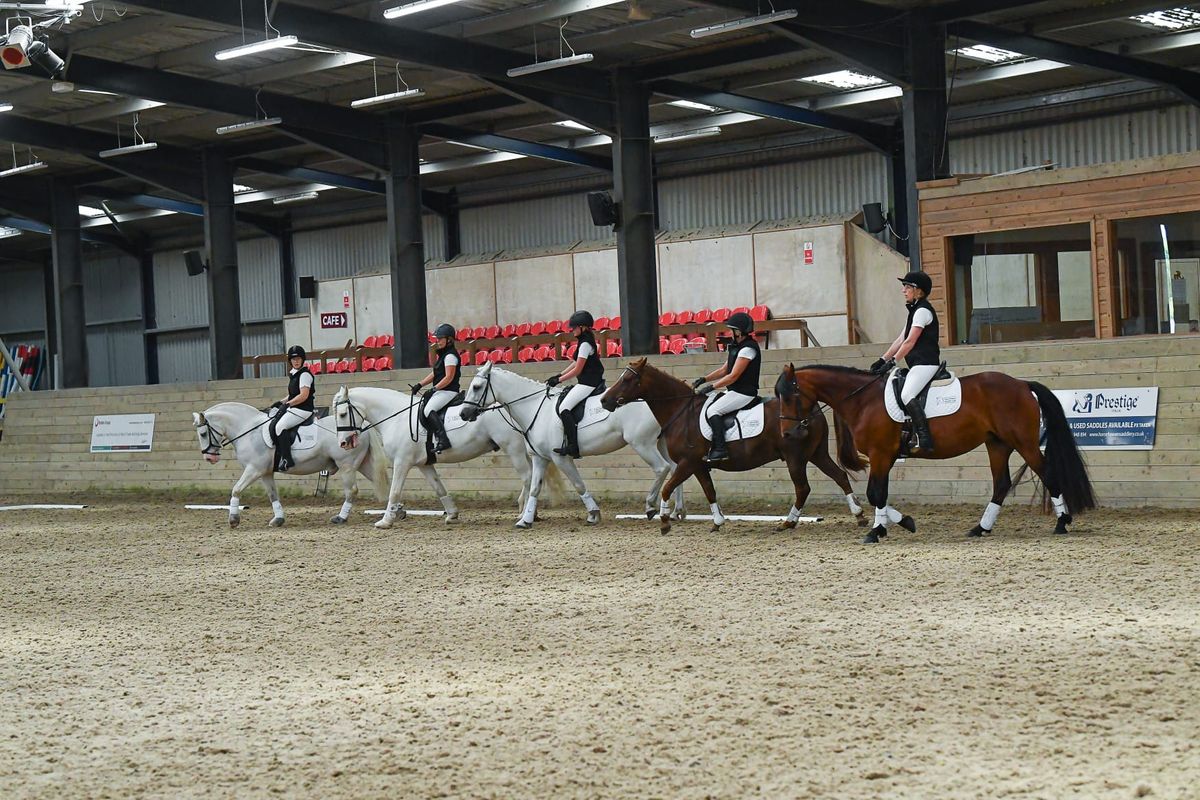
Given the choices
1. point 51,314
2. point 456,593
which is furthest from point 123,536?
point 51,314

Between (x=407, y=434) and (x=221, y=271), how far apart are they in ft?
34.7

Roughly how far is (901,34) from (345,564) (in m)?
9.41

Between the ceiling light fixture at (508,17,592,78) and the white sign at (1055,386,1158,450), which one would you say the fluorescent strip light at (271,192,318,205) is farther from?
the white sign at (1055,386,1158,450)

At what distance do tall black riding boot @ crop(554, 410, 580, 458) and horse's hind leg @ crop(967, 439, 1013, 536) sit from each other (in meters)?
3.90

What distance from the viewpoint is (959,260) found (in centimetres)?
1450

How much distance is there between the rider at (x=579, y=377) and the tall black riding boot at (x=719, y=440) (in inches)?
66.0

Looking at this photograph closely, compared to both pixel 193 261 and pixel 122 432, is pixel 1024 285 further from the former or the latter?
pixel 193 261

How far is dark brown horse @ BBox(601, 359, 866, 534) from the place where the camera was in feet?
37.7

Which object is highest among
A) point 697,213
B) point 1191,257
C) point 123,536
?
point 697,213

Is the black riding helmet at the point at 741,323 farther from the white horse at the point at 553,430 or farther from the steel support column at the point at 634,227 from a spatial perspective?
the steel support column at the point at 634,227

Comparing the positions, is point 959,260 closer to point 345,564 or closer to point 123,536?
point 345,564

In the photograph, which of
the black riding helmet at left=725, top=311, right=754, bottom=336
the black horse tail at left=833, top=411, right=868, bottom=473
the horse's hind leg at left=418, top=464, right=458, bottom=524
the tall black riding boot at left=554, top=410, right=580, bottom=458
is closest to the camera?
the black horse tail at left=833, top=411, right=868, bottom=473

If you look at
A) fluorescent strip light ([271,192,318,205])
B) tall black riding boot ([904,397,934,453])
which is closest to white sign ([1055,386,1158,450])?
tall black riding boot ([904,397,934,453])

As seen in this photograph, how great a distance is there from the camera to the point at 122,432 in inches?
864
